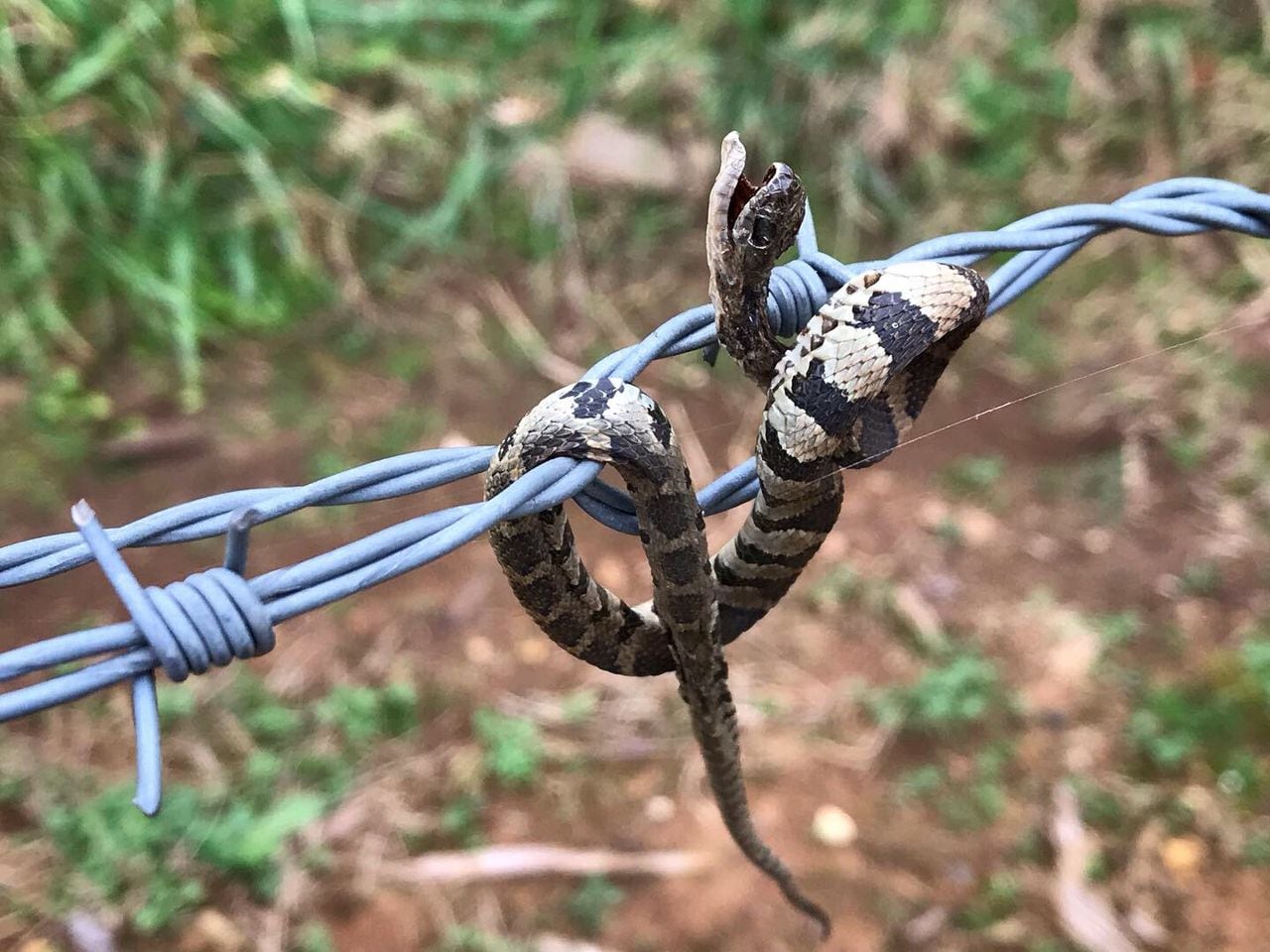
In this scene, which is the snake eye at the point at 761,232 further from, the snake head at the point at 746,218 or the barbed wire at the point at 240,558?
the barbed wire at the point at 240,558

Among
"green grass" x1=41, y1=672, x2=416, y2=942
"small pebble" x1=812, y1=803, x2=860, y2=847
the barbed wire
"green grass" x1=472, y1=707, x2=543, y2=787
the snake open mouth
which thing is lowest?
"small pebble" x1=812, y1=803, x2=860, y2=847

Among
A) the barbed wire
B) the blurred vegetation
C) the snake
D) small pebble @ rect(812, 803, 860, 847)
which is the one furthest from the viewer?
the blurred vegetation

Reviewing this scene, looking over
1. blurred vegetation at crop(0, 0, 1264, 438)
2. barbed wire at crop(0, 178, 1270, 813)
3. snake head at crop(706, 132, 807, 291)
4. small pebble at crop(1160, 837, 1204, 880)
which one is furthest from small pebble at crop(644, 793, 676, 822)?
blurred vegetation at crop(0, 0, 1264, 438)

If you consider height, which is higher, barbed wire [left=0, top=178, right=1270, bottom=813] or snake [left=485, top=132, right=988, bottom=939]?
barbed wire [left=0, top=178, right=1270, bottom=813]

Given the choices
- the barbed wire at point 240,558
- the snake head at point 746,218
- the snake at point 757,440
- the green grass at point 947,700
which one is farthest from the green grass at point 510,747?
the snake head at point 746,218

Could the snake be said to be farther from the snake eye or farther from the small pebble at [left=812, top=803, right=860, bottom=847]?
the small pebble at [left=812, top=803, right=860, bottom=847]

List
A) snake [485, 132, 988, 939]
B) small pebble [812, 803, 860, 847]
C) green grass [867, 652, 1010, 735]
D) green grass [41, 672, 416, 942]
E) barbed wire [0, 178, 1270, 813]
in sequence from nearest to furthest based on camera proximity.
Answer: barbed wire [0, 178, 1270, 813]
snake [485, 132, 988, 939]
green grass [41, 672, 416, 942]
small pebble [812, 803, 860, 847]
green grass [867, 652, 1010, 735]

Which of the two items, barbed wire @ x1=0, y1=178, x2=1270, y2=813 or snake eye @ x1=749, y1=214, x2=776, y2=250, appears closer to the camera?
barbed wire @ x1=0, y1=178, x2=1270, y2=813
